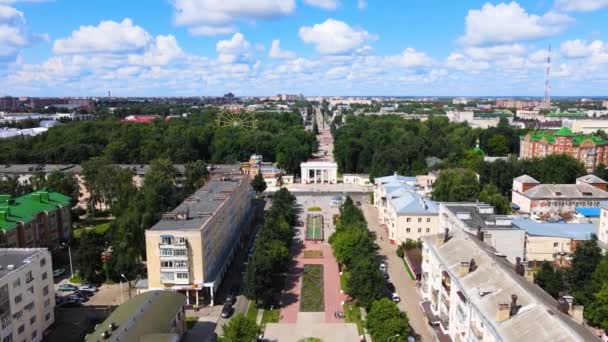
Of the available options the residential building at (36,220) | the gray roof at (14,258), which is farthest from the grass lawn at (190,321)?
the residential building at (36,220)

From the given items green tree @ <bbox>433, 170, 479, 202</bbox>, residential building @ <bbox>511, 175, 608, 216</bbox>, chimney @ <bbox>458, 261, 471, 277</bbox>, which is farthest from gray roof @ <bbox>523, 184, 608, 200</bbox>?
chimney @ <bbox>458, 261, 471, 277</bbox>

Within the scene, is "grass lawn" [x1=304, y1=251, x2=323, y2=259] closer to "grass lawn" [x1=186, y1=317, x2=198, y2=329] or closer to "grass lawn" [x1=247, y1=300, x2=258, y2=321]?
"grass lawn" [x1=247, y1=300, x2=258, y2=321]

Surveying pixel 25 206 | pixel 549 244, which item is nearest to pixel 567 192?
pixel 549 244

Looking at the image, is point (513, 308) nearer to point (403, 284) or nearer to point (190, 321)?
point (403, 284)

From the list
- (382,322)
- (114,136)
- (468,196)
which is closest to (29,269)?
(382,322)

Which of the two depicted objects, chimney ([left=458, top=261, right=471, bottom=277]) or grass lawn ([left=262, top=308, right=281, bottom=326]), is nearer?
chimney ([left=458, top=261, right=471, bottom=277])

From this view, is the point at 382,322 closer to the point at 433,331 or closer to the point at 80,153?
the point at 433,331
